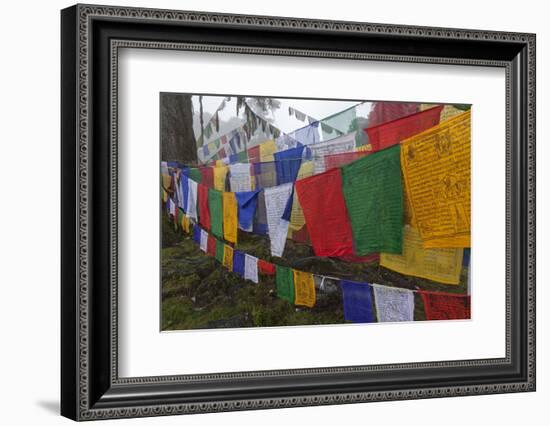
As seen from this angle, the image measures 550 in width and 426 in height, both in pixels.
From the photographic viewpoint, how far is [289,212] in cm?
235

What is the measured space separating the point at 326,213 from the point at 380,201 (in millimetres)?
149

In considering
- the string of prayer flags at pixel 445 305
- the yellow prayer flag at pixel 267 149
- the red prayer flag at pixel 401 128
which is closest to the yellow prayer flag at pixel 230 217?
the yellow prayer flag at pixel 267 149

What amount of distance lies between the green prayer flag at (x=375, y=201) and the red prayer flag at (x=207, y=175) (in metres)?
0.34

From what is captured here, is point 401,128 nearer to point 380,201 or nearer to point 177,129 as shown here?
point 380,201

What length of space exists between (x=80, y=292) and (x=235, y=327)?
39cm

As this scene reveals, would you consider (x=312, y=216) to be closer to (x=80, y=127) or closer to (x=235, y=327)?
(x=235, y=327)

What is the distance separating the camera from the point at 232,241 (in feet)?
7.59

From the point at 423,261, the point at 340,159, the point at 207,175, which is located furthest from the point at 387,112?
the point at 207,175

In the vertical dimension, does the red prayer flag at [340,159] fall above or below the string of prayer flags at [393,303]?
above

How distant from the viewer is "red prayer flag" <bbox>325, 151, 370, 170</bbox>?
2378mm

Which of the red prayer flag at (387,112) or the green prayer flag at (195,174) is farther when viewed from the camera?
the red prayer flag at (387,112)

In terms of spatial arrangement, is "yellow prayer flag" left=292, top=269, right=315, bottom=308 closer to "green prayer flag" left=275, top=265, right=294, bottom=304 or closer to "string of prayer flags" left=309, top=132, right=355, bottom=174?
"green prayer flag" left=275, top=265, right=294, bottom=304

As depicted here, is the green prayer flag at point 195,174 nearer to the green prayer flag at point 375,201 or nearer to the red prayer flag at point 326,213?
the red prayer flag at point 326,213

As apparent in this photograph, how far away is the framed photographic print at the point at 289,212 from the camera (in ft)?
7.26
